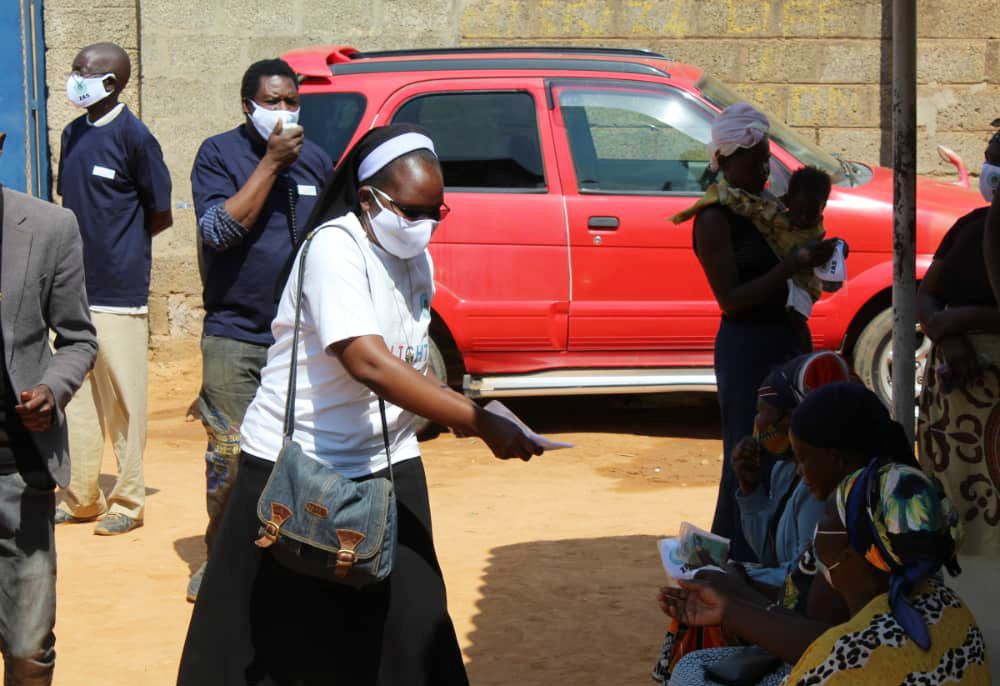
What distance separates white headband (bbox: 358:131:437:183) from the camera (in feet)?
11.0

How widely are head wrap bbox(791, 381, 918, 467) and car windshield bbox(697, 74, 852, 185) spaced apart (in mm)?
5550

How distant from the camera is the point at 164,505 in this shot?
7.52 metres

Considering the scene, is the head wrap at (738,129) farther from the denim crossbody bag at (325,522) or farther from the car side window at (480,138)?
the car side window at (480,138)

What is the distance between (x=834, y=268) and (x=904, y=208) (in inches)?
18.8

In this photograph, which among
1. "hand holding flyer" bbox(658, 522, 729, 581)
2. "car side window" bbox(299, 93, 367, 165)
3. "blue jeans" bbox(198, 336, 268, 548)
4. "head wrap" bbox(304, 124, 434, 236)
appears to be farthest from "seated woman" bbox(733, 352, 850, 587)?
"car side window" bbox(299, 93, 367, 165)

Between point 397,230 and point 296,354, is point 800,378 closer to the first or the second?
point 397,230

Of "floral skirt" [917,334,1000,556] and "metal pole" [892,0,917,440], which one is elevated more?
"metal pole" [892,0,917,440]

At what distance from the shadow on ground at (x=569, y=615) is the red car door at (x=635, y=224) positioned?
1999 mm

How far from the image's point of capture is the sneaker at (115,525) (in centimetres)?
687

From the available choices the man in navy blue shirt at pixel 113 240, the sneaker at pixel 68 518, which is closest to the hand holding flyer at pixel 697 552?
the man in navy blue shirt at pixel 113 240

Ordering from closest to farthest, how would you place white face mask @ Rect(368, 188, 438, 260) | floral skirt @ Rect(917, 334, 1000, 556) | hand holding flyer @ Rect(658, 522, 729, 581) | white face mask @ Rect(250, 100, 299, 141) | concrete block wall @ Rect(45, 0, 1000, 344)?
white face mask @ Rect(368, 188, 438, 260) → hand holding flyer @ Rect(658, 522, 729, 581) → floral skirt @ Rect(917, 334, 1000, 556) → white face mask @ Rect(250, 100, 299, 141) → concrete block wall @ Rect(45, 0, 1000, 344)

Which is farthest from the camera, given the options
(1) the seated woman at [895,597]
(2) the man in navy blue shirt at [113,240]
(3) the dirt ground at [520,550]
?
(2) the man in navy blue shirt at [113,240]

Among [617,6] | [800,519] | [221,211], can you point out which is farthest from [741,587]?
[617,6]

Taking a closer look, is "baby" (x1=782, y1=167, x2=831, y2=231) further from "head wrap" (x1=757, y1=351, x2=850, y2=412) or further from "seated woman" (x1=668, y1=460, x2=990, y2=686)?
"seated woman" (x1=668, y1=460, x2=990, y2=686)
